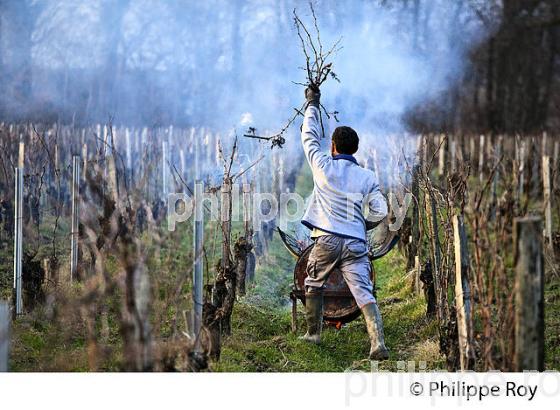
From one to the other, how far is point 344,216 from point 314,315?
679 mm

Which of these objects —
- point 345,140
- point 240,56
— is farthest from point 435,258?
point 240,56

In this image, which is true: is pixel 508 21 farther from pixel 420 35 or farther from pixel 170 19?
pixel 170 19

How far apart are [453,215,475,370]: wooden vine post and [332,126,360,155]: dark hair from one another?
1.01m

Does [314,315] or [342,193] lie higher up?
[342,193]

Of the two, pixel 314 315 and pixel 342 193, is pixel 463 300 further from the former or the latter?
pixel 314 315

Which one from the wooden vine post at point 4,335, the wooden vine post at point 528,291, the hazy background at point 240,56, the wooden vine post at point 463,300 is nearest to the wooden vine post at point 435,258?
the wooden vine post at point 463,300

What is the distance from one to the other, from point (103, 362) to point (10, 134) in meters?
2.99

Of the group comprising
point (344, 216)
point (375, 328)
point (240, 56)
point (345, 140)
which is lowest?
point (375, 328)

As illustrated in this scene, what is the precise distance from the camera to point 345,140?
6086mm

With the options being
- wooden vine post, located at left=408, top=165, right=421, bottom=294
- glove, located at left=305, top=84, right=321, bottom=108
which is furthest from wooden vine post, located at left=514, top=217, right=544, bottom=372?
wooden vine post, located at left=408, top=165, right=421, bottom=294

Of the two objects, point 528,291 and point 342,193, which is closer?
point 528,291

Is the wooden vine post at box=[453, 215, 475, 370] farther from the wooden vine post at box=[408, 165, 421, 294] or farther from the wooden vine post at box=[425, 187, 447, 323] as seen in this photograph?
the wooden vine post at box=[408, 165, 421, 294]

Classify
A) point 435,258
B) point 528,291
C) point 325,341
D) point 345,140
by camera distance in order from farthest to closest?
point 435,258 < point 325,341 < point 345,140 < point 528,291
